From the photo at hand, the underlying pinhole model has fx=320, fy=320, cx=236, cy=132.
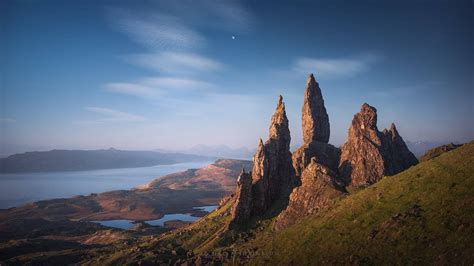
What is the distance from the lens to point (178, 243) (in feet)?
338

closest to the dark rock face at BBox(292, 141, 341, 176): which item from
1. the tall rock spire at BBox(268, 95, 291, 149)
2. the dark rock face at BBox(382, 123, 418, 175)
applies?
the tall rock spire at BBox(268, 95, 291, 149)

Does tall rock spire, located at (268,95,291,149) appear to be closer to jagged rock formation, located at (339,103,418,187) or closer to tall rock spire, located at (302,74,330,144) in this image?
tall rock spire, located at (302,74,330,144)

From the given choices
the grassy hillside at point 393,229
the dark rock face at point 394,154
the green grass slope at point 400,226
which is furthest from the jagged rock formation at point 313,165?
the dark rock face at point 394,154

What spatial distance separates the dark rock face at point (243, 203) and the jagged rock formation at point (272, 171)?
0.96 feet

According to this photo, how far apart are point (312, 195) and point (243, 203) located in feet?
76.5

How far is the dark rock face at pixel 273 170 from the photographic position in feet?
333

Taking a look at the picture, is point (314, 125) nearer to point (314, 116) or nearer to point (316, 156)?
point (314, 116)

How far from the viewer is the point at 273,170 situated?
107562 mm

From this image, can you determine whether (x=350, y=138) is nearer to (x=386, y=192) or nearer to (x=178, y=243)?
(x=386, y=192)

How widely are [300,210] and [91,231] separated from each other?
16107 cm

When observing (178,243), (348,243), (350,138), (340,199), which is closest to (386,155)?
(350,138)

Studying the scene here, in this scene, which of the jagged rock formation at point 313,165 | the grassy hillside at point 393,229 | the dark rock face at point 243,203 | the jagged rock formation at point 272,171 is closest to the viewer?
the grassy hillside at point 393,229

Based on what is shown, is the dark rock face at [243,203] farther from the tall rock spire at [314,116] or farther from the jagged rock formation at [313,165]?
the tall rock spire at [314,116]

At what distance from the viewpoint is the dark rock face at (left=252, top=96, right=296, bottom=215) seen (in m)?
102
